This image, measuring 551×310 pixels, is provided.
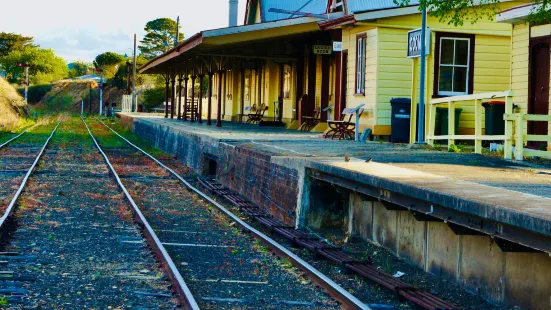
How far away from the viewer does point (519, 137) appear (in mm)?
11648

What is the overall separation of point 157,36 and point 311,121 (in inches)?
3703

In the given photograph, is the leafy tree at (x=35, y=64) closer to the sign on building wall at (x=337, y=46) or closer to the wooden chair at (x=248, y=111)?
the wooden chair at (x=248, y=111)

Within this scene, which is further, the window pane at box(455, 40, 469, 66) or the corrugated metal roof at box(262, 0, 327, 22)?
the corrugated metal roof at box(262, 0, 327, 22)

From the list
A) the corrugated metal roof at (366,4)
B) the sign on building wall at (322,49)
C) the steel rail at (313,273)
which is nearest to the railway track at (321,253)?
the steel rail at (313,273)

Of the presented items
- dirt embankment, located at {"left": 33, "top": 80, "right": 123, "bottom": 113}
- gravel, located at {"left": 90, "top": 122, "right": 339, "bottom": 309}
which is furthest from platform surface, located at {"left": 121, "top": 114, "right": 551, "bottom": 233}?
dirt embankment, located at {"left": 33, "top": 80, "right": 123, "bottom": 113}

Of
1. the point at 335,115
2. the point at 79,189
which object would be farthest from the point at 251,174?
the point at 335,115

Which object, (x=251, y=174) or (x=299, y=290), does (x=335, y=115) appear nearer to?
(x=251, y=174)

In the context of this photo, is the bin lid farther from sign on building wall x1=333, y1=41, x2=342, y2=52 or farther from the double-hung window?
sign on building wall x1=333, y1=41, x2=342, y2=52

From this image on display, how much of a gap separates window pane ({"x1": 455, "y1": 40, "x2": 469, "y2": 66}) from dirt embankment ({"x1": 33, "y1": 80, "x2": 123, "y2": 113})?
7375 cm

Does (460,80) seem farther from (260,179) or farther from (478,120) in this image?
(260,179)

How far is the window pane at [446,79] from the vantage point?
60.0ft

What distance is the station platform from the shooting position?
611cm

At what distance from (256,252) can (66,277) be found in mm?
2356

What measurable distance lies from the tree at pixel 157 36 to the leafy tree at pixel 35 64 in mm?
14667
